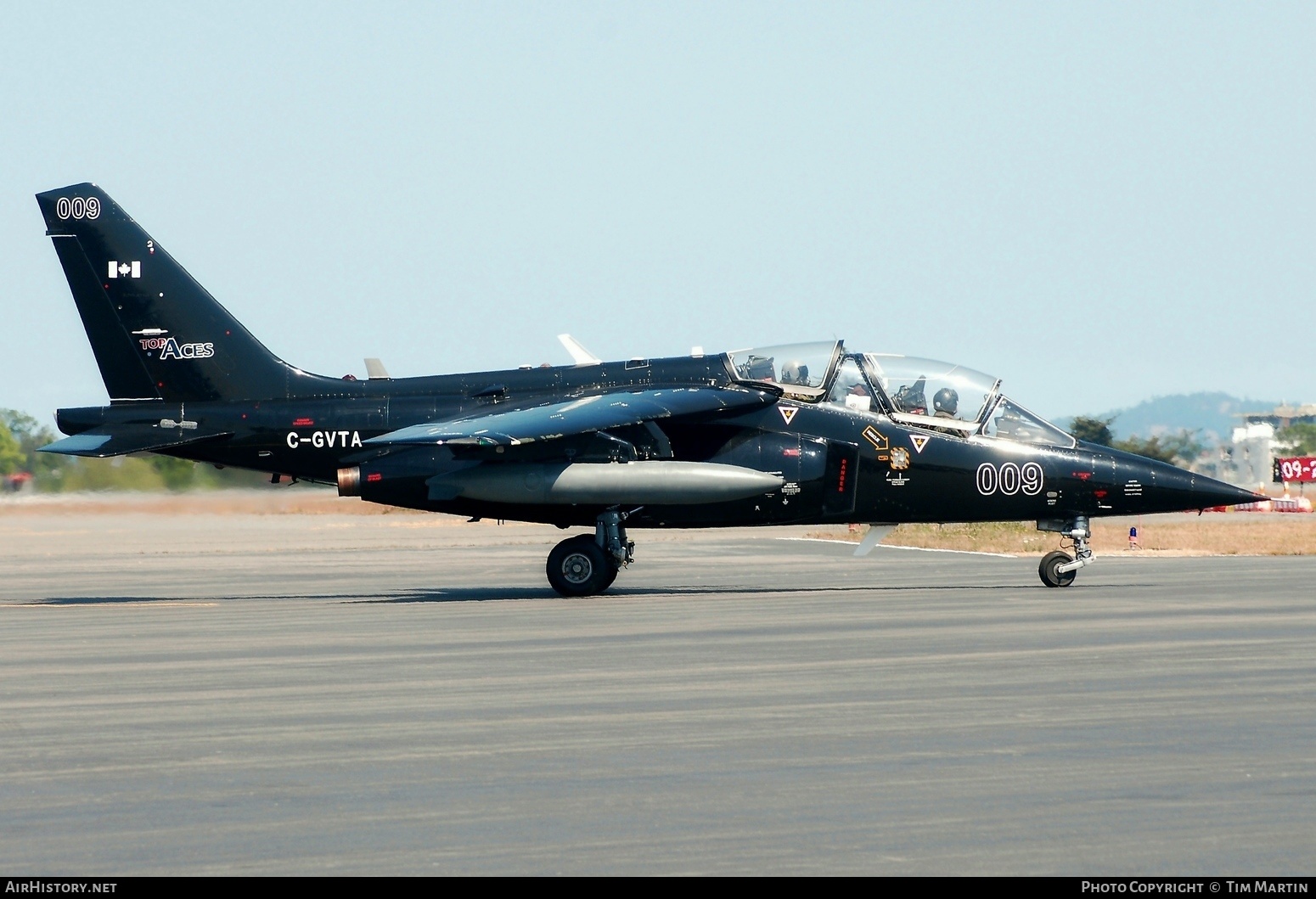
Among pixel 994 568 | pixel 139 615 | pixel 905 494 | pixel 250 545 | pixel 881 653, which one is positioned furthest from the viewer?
pixel 250 545

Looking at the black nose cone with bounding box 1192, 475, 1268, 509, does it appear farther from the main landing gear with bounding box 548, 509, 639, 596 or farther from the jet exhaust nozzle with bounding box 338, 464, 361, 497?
the jet exhaust nozzle with bounding box 338, 464, 361, 497

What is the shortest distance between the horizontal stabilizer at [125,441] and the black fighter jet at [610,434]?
0.09 feet

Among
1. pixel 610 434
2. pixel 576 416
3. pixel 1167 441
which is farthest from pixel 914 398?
pixel 1167 441

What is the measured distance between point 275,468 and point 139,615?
13.7 ft

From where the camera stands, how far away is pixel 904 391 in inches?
870

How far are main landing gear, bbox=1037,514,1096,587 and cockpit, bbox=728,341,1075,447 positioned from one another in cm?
115

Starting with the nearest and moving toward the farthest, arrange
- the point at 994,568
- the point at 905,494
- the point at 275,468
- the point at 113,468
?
the point at 905,494
the point at 275,468
the point at 994,568
the point at 113,468

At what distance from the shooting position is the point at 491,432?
20297mm

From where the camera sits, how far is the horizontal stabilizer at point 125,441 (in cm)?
2280

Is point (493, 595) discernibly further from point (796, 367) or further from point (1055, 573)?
point (1055, 573)

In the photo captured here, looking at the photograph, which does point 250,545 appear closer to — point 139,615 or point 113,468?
point 113,468

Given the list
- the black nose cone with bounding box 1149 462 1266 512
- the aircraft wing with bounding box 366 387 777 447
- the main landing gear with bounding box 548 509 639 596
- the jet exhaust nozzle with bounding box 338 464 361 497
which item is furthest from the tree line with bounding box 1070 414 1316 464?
the jet exhaust nozzle with bounding box 338 464 361 497

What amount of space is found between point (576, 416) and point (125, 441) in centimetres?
691

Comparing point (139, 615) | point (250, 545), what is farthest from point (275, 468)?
point (250, 545)
